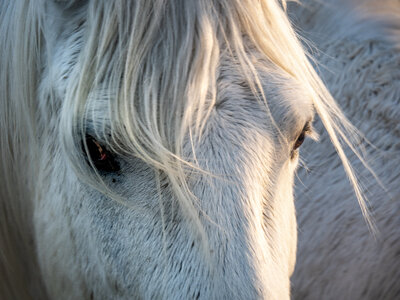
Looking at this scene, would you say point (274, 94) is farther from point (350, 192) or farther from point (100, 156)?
point (350, 192)

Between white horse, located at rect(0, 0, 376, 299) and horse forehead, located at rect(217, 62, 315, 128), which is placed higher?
horse forehead, located at rect(217, 62, 315, 128)

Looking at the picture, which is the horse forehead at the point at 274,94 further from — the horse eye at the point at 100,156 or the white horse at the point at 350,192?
the white horse at the point at 350,192

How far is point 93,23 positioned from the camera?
1032 millimetres

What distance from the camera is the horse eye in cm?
99

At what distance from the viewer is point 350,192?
1758 mm

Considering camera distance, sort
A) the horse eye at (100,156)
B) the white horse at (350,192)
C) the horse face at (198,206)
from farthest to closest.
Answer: the white horse at (350,192) < the horse eye at (100,156) < the horse face at (198,206)

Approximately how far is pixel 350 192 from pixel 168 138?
1.01 metres

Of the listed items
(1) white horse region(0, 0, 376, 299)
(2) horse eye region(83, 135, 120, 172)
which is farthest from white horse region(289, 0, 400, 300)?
(2) horse eye region(83, 135, 120, 172)

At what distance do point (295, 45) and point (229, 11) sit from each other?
0.65ft

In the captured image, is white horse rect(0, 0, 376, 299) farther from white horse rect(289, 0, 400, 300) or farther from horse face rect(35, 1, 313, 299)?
white horse rect(289, 0, 400, 300)

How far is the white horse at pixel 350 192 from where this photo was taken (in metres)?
1.68

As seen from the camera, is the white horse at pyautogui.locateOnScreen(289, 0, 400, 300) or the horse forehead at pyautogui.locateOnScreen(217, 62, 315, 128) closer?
the horse forehead at pyautogui.locateOnScreen(217, 62, 315, 128)

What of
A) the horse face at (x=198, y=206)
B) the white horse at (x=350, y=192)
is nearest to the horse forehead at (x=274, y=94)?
the horse face at (x=198, y=206)

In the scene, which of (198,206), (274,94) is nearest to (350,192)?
(274,94)
